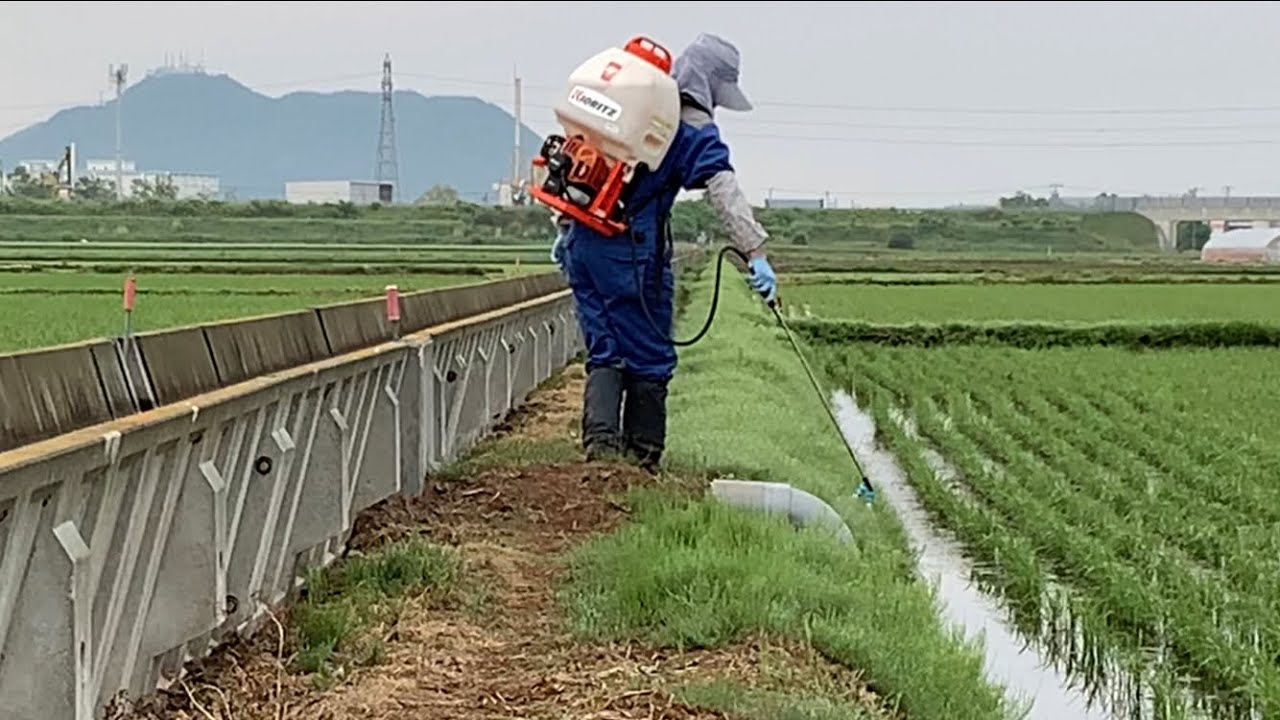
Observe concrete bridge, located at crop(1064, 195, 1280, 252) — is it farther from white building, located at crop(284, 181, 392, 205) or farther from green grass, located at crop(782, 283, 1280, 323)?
green grass, located at crop(782, 283, 1280, 323)

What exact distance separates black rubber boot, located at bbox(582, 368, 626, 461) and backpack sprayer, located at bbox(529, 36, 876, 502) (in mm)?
416

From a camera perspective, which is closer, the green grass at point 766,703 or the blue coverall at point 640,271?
the green grass at point 766,703

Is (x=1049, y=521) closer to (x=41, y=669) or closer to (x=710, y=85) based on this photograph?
(x=710, y=85)

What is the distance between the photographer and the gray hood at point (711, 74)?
756cm

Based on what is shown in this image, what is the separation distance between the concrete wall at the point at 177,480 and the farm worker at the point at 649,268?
2.87 ft

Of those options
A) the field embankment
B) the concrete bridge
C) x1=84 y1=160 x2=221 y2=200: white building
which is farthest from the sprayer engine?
the concrete bridge

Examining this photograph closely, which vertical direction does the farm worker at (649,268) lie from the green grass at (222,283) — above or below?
above

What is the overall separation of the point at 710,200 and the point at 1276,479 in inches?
195


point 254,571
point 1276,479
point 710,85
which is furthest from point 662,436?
point 1276,479

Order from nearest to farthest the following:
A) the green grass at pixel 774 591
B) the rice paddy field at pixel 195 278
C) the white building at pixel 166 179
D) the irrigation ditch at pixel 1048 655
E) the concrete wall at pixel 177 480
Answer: the concrete wall at pixel 177 480, the green grass at pixel 774 591, the irrigation ditch at pixel 1048 655, the rice paddy field at pixel 195 278, the white building at pixel 166 179

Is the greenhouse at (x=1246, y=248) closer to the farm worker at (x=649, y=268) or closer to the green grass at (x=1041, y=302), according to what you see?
the green grass at (x=1041, y=302)

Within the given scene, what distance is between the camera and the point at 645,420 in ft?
25.3

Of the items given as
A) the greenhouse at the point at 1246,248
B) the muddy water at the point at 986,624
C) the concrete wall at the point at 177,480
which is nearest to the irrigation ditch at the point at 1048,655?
the muddy water at the point at 986,624

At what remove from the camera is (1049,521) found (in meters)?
9.30
